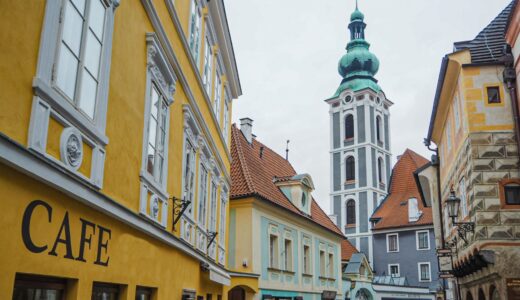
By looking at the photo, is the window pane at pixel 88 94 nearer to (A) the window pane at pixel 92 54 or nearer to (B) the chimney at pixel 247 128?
(A) the window pane at pixel 92 54

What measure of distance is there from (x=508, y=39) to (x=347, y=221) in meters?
48.4

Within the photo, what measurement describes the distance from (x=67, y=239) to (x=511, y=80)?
37.7 ft

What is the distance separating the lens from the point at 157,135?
A: 851 centimetres

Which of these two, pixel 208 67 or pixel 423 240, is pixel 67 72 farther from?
pixel 423 240

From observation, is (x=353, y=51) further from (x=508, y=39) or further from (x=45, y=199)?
(x=45, y=199)

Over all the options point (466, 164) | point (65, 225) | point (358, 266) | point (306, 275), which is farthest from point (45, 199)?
point (358, 266)

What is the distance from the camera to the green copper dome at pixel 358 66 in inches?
2586

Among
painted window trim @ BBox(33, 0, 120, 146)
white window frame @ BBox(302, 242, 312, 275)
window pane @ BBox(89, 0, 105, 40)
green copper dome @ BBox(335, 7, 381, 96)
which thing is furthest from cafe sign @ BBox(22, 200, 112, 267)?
green copper dome @ BBox(335, 7, 381, 96)

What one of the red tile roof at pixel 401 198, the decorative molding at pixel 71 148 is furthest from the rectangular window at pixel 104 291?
the red tile roof at pixel 401 198

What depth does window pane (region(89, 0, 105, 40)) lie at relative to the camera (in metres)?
5.59

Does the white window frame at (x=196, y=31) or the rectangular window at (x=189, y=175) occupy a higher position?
the white window frame at (x=196, y=31)

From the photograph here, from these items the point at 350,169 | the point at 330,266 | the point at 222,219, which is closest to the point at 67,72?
the point at 222,219

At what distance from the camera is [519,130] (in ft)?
42.5

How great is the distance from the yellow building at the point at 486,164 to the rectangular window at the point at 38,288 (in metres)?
10.1
